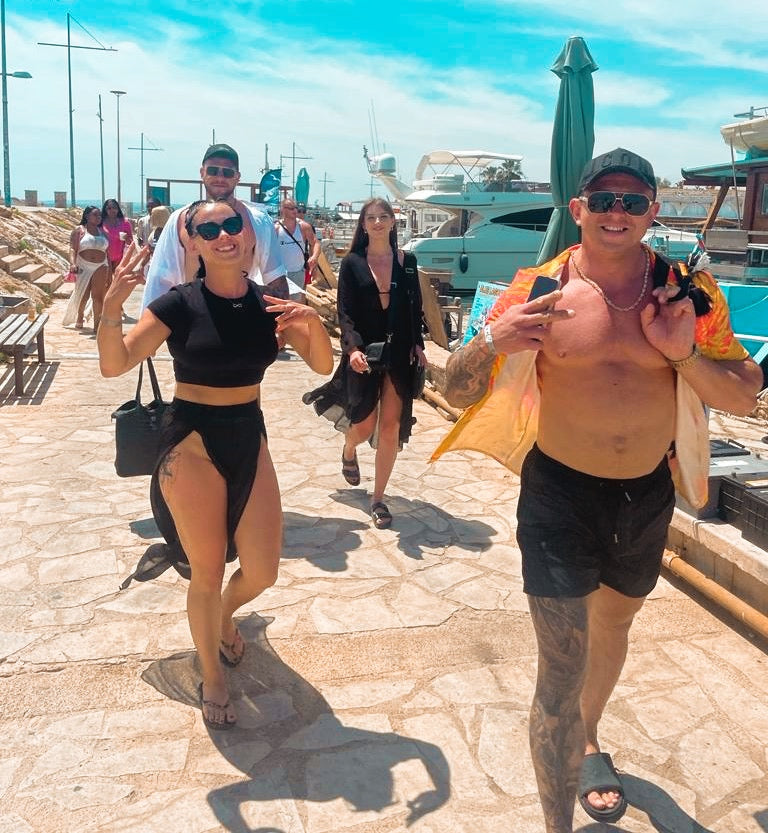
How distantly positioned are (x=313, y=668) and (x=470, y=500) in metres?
2.62

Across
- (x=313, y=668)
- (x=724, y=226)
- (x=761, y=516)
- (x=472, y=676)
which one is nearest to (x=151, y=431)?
(x=313, y=668)

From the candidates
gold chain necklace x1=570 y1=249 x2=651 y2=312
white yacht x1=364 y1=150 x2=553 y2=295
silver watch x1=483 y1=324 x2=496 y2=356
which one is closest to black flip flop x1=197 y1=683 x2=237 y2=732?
silver watch x1=483 y1=324 x2=496 y2=356

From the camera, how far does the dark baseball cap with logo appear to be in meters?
2.48

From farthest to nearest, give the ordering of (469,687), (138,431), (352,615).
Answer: (138,431) < (352,615) < (469,687)

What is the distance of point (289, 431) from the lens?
7.84 meters

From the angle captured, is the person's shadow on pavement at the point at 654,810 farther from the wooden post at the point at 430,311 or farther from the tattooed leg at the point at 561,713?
the wooden post at the point at 430,311

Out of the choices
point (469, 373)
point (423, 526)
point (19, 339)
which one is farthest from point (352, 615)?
point (19, 339)

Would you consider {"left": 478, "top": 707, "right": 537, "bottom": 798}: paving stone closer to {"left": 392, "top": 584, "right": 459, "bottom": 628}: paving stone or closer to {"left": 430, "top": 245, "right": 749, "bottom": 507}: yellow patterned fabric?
{"left": 392, "top": 584, "right": 459, "bottom": 628}: paving stone

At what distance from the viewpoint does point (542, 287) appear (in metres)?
2.46

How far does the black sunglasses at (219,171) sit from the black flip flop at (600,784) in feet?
11.0

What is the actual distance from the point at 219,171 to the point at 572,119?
3.41 meters

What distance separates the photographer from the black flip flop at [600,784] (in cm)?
274

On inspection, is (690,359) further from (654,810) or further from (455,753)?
(455,753)

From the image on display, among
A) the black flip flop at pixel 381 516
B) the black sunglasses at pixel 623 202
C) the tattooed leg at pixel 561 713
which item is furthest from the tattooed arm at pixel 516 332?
the black flip flop at pixel 381 516
